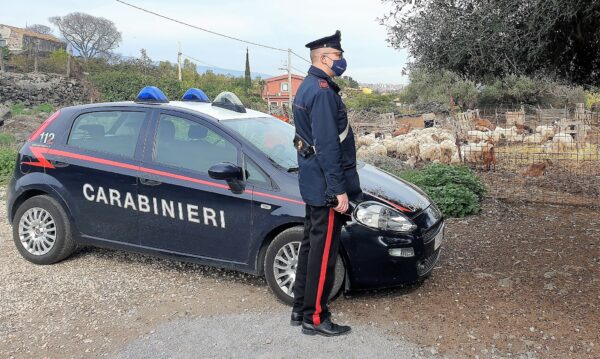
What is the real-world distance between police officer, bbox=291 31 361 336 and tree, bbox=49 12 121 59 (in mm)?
53408

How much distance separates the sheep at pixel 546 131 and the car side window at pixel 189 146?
15.1 meters

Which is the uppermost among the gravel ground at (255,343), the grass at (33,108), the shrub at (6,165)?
the grass at (33,108)

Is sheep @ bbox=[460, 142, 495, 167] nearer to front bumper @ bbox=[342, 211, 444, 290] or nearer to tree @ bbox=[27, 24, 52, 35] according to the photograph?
front bumper @ bbox=[342, 211, 444, 290]

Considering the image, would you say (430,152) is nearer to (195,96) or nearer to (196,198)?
(195,96)

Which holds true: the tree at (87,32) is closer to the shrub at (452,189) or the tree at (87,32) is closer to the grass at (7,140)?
the grass at (7,140)

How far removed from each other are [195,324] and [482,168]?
379 inches

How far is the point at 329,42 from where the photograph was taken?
3.75 metres

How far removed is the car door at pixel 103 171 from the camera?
4.90 m

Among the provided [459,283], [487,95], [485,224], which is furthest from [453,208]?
[487,95]

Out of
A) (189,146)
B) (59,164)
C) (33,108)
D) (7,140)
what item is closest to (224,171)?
(189,146)

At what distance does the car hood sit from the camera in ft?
14.6

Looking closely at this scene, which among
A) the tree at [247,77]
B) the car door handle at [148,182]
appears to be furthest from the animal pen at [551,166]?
the tree at [247,77]

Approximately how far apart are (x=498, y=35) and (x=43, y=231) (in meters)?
4.76

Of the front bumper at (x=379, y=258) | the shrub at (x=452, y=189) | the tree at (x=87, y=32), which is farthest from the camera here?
the tree at (x=87, y=32)
